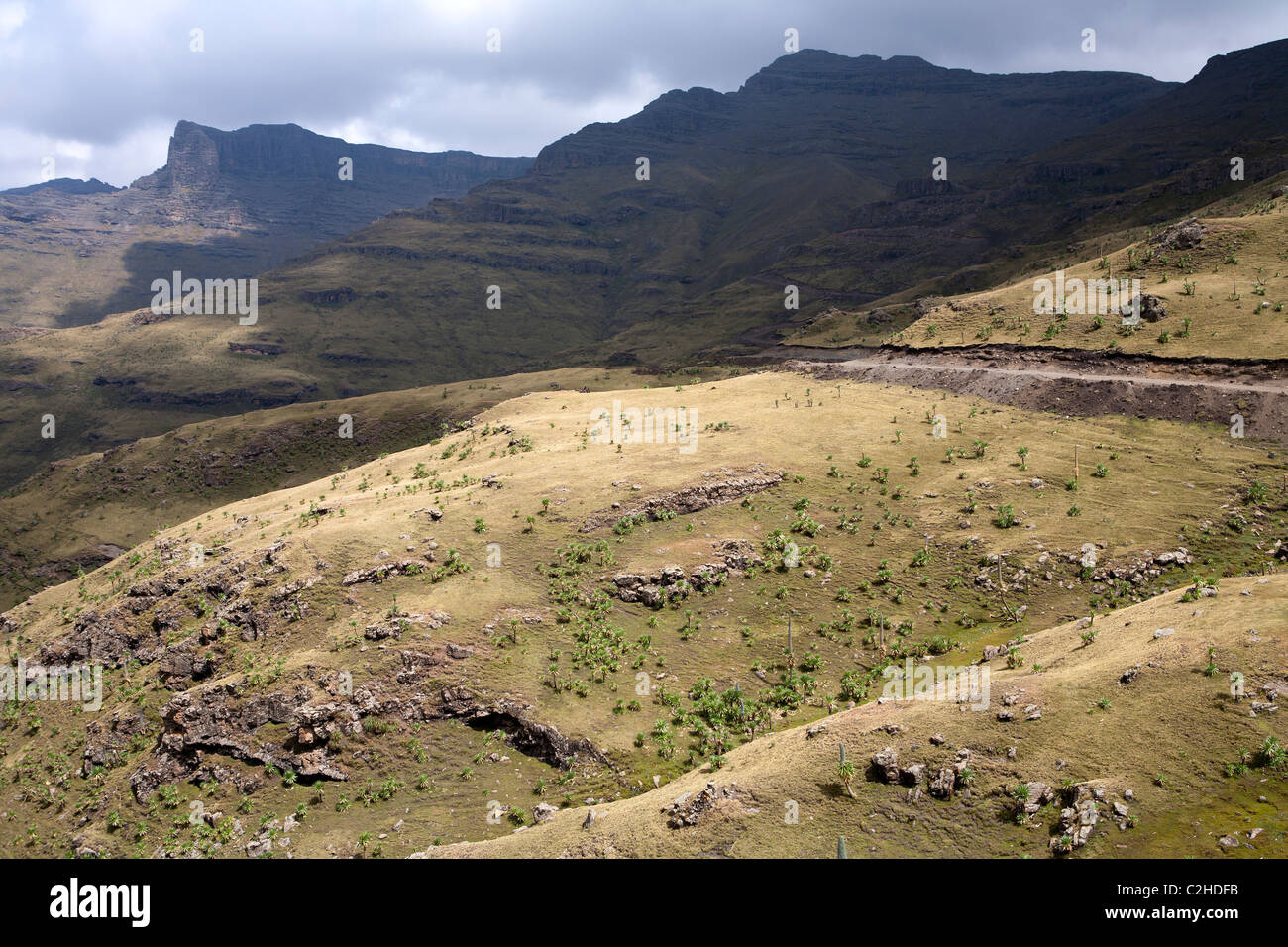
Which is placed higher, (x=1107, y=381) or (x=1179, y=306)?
(x=1179, y=306)

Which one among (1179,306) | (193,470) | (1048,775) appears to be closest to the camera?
(1048,775)

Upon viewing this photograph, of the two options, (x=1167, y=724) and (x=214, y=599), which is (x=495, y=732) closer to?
(x=214, y=599)

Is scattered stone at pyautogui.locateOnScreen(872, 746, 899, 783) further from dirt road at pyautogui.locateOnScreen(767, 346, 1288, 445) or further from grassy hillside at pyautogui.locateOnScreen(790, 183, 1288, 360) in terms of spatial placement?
grassy hillside at pyautogui.locateOnScreen(790, 183, 1288, 360)

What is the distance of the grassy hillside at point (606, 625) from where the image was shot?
2200cm

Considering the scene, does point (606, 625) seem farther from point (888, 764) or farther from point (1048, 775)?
point (1048, 775)

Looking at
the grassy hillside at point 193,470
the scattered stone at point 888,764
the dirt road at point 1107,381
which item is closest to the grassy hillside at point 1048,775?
the scattered stone at point 888,764

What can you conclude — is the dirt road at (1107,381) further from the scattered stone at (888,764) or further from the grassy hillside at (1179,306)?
the scattered stone at (888,764)

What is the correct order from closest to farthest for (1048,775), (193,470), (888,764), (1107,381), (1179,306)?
(1048,775)
(888,764)
(1107,381)
(1179,306)
(193,470)

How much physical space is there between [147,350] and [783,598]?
690ft

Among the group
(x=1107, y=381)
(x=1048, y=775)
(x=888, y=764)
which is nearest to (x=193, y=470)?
(x=1107, y=381)

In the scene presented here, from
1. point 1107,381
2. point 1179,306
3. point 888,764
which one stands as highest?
point 1179,306

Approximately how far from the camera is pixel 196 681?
95.7 ft

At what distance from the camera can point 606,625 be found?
97.0 feet

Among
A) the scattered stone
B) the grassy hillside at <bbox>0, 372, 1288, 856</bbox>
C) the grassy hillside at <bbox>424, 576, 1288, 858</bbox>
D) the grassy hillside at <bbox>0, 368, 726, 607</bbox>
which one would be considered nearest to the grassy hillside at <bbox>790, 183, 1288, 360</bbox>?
the grassy hillside at <bbox>0, 372, 1288, 856</bbox>
